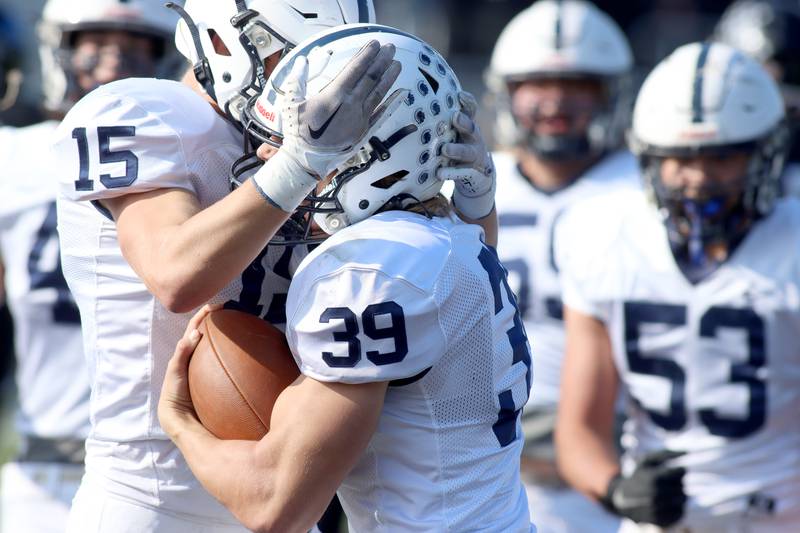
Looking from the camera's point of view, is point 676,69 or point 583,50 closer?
point 676,69

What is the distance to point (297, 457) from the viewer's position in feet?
7.45

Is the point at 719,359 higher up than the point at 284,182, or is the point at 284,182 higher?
the point at 284,182

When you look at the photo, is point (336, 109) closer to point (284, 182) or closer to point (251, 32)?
point (284, 182)

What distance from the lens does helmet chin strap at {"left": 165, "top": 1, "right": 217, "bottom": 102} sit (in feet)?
9.12

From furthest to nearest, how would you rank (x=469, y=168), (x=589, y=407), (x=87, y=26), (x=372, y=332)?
(x=87, y=26) < (x=589, y=407) < (x=469, y=168) < (x=372, y=332)

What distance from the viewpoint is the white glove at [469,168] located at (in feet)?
8.30

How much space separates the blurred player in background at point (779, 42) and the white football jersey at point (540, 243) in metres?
0.77

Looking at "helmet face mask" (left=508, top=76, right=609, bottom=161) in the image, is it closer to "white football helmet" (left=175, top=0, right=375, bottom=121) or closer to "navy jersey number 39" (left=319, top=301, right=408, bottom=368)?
"white football helmet" (left=175, top=0, right=375, bottom=121)

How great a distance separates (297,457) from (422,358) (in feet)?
0.88

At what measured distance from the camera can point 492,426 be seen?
244 centimetres

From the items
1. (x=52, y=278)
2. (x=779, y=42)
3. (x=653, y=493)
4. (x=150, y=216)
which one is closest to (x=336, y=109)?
(x=150, y=216)

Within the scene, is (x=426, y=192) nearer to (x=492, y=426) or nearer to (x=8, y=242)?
(x=492, y=426)

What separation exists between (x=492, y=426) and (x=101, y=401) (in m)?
0.85

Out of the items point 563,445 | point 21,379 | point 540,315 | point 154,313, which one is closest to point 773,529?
point 563,445
